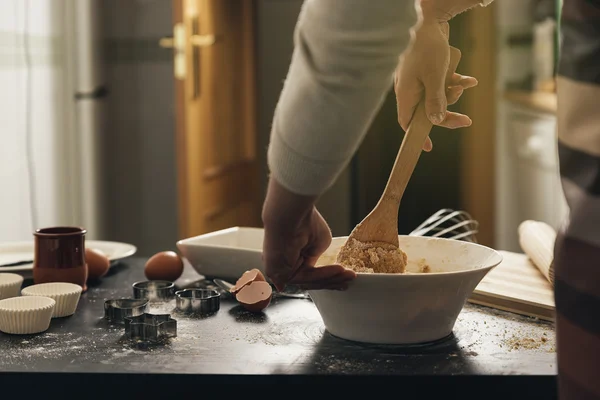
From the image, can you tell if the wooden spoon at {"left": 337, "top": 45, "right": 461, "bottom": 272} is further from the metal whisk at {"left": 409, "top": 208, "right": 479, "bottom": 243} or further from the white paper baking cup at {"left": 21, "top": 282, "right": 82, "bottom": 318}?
the white paper baking cup at {"left": 21, "top": 282, "right": 82, "bottom": 318}

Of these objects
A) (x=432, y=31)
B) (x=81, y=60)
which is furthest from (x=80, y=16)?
(x=432, y=31)

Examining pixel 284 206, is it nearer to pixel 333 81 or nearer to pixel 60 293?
pixel 333 81

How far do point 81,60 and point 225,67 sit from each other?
744 millimetres

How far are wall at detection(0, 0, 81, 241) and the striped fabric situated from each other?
7.04 ft

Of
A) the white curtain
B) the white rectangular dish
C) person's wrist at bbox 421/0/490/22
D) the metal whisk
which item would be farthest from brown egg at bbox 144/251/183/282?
the white curtain

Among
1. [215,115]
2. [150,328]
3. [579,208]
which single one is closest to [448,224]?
[215,115]

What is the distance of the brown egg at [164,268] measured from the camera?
1.36m

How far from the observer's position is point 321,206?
4.43 meters

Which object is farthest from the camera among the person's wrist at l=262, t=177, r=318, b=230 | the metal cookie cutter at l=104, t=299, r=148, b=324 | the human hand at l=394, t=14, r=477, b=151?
the metal cookie cutter at l=104, t=299, r=148, b=324

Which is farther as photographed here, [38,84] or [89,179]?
[89,179]

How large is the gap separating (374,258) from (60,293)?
0.46 meters

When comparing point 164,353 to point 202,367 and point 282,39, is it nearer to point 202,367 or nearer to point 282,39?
point 202,367

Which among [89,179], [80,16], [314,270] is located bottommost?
[89,179]

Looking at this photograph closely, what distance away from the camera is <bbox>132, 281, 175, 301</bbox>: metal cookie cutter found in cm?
122
